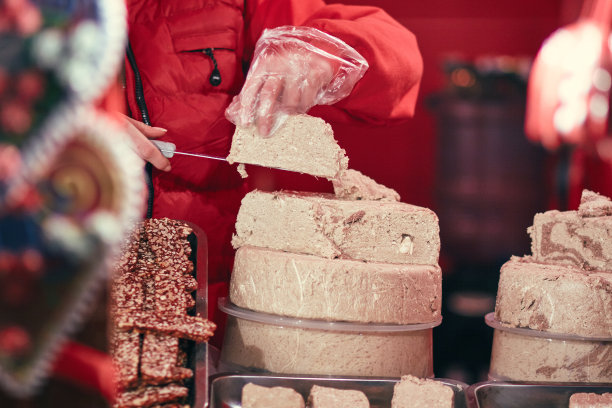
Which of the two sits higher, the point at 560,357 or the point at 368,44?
the point at 368,44

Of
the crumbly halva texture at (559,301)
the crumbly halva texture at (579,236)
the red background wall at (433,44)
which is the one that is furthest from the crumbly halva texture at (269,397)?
the red background wall at (433,44)

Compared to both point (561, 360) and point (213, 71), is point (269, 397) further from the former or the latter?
point (213, 71)

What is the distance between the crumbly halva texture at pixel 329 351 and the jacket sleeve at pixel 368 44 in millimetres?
958

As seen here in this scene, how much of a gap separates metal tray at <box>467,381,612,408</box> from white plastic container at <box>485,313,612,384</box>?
15cm

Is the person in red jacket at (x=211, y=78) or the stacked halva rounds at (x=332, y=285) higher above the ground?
the person in red jacket at (x=211, y=78)

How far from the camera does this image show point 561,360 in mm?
1729

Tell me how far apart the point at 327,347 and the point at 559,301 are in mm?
618

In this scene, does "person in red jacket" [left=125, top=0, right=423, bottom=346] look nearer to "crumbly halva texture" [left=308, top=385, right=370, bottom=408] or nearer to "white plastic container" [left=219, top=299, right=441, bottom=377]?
"white plastic container" [left=219, top=299, right=441, bottom=377]

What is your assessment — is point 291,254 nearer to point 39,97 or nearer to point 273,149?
point 273,149

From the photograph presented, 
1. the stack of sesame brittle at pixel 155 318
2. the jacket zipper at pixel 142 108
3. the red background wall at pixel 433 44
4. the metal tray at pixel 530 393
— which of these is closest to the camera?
the stack of sesame brittle at pixel 155 318

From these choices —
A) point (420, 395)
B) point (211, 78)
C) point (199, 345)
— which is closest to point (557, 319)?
point (420, 395)

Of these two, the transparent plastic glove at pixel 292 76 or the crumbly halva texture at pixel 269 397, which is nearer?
the crumbly halva texture at pixel 269 397

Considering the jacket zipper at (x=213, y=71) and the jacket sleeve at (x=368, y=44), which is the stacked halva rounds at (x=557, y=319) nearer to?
the jacket sleeve at (x=368, y=44)

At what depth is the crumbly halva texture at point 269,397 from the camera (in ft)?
4.54
